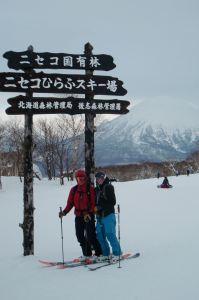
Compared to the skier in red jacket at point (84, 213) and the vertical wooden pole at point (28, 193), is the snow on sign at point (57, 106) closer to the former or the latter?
the vertical wooden pole at point (28, 193)

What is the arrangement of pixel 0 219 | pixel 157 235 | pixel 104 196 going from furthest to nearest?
1. pixel 0 219
2. pixel 157 235
3. pixel 104 196

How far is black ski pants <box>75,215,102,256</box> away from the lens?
10523 mm

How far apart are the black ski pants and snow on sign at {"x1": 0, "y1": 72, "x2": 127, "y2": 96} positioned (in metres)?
3.59

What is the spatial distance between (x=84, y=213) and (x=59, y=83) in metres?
3.76

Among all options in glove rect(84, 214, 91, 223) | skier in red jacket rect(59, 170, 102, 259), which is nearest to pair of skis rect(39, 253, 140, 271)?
skier in red jacket rect(59, 170, 102, 259)

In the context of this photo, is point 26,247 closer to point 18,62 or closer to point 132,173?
point 18,62

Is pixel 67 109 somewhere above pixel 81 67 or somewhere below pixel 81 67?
below

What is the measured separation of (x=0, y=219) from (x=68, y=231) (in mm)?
8517

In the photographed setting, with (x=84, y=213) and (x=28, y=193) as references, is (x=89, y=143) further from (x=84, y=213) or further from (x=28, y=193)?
(x=84, y=213)

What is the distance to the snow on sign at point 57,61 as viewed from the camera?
11969mm

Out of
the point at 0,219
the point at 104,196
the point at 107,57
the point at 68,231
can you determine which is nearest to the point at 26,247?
the point at 104,196

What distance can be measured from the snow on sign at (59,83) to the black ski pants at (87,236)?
3595mm

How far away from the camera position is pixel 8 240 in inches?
711

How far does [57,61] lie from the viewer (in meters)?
12.1
